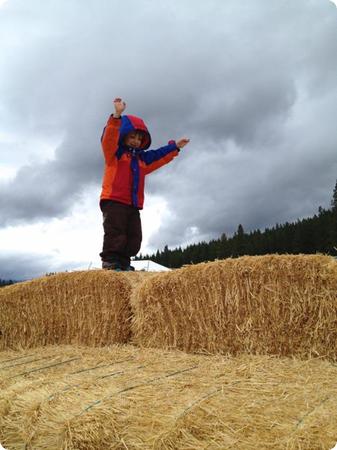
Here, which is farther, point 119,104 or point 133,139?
point 133,139

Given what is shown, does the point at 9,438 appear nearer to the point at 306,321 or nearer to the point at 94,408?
the point at 94,408

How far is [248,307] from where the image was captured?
3.20 meters

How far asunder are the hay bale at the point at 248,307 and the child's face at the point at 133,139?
2094mm

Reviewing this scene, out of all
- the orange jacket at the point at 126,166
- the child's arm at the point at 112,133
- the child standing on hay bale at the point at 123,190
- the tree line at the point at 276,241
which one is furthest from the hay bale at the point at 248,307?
the tree line at the point at 276,241

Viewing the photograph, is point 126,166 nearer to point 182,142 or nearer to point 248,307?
point 182,142

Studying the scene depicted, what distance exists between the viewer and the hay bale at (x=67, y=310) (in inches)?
162

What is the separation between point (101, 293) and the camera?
419 centimetres

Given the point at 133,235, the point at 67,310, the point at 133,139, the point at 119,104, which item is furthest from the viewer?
the point at 133,139

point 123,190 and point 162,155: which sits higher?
point 162,155

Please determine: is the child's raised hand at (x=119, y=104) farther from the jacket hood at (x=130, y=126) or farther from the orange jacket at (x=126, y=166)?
the jacket hood at (x=130, y=126)

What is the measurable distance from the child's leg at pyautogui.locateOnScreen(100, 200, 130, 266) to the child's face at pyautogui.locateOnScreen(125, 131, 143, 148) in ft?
2.63

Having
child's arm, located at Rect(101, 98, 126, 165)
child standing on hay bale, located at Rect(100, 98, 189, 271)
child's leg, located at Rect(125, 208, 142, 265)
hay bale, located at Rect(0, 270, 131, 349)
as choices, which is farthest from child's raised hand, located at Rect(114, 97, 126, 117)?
hay bale, located at Rect(0, 270, 131, 349)

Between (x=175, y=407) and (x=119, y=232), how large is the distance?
129 inches

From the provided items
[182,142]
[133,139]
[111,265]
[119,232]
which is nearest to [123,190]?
[119,232]
